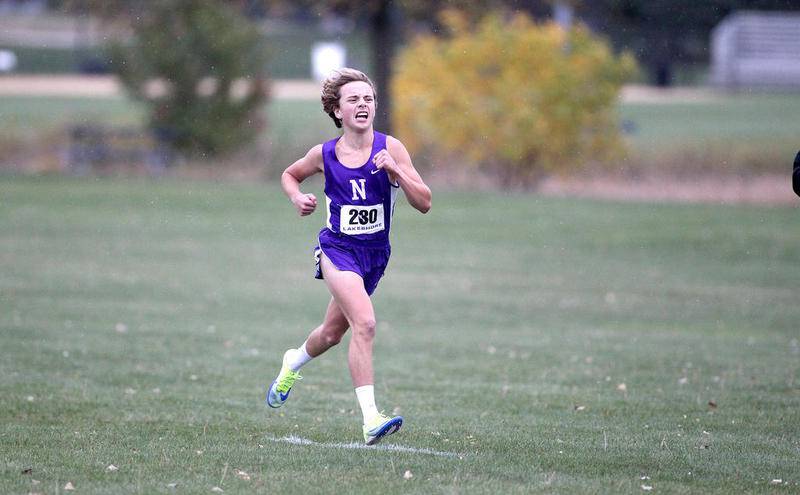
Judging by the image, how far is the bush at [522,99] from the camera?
110 ft

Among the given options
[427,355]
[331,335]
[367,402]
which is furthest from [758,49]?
[367,402]

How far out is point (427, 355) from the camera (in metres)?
12.6

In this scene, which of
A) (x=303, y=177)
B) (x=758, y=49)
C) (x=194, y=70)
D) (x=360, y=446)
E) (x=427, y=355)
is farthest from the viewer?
(x=758, y=49)

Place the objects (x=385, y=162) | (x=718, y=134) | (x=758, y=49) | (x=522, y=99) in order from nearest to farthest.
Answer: (x=385, y=162), (x=522, y=99), (x=718, y=134), (x=758, y=49)

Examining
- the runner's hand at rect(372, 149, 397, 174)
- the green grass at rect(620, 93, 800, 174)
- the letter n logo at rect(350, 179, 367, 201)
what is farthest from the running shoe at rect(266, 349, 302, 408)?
the green grass at rect(620, 93, 800, 174)

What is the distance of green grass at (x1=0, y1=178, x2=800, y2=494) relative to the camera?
279 inches

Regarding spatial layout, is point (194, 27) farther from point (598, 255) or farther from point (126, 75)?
point (598, 255)

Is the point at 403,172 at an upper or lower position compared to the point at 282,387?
upper

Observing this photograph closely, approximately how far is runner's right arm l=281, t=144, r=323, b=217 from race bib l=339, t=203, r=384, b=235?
7.8 inches

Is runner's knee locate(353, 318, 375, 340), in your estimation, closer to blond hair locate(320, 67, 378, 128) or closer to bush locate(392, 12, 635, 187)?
blond hair locate(320, 67, 378, 128)

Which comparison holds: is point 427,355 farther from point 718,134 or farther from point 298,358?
point 718,134

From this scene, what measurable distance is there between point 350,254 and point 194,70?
30391mm

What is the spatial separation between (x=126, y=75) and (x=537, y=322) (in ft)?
80.0

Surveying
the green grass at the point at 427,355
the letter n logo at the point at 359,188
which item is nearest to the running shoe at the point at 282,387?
the green grass at the point at 427,355
